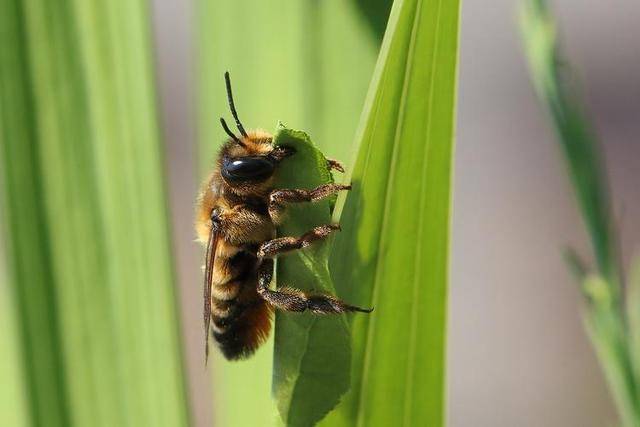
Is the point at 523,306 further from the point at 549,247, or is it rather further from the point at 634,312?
the point at 634,312

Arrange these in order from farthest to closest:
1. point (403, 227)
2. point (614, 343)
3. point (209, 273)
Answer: point (209, 273) < point (614, 343) < point (403, 227)

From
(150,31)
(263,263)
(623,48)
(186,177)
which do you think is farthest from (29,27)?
(623,48)

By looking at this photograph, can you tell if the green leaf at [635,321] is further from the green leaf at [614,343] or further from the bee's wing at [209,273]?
the bee's wing at [209,273]

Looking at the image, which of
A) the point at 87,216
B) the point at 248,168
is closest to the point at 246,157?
the point at 248,168

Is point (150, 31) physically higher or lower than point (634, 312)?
higher

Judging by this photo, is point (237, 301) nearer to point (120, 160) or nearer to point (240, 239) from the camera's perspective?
point (240, 239)
